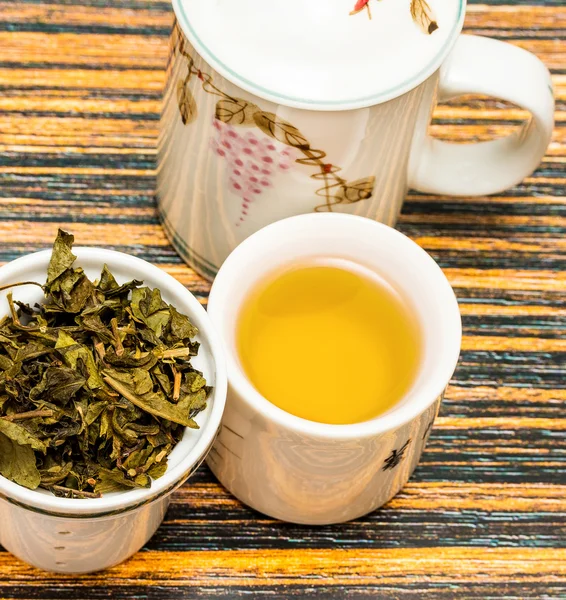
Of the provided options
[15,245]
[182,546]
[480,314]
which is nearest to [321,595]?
[182,546]

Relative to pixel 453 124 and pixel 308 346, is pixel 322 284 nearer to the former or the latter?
pixel 308 346

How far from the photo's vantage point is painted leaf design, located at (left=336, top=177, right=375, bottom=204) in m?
0.97

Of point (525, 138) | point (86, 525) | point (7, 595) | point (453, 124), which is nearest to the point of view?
point (86, 525)

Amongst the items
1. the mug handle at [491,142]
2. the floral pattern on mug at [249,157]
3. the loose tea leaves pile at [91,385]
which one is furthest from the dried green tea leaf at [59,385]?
the mug handle at [491,142]

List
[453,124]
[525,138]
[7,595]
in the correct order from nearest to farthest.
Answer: [7,595] < [525,138] < [453,124]

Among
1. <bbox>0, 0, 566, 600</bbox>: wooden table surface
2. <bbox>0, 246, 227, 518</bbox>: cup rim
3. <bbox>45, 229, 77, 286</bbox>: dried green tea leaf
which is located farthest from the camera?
<bbox>0, 0, 566, 600</bbox>: wooden table surface

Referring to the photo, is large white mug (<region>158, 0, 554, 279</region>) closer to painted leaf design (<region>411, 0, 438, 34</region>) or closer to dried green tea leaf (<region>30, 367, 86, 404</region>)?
painted leaf design (<region>411, 0, 438, 34</region>)

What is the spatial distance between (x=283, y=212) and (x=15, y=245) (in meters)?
0.32

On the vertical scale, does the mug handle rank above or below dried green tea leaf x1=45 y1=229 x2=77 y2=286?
above

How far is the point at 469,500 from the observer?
1.02 metres

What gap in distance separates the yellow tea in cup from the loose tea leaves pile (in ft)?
0.35

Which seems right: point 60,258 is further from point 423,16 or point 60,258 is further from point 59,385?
point 423,16

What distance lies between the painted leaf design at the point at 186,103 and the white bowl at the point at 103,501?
155 mm

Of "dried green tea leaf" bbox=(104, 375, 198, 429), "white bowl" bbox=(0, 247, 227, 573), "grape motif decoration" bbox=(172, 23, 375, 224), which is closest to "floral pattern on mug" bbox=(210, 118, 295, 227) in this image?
"grape motif decoration" bbox=(172, 23, 375, 224)
